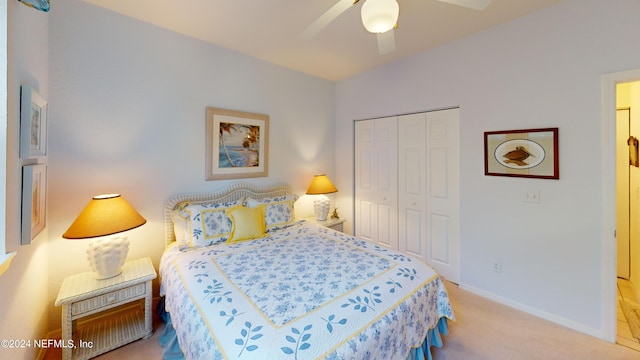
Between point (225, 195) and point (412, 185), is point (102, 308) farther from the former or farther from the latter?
point (412, 185)

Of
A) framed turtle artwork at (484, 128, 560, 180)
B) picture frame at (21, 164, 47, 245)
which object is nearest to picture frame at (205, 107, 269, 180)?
picture frame at (21, 164, 47, 245)

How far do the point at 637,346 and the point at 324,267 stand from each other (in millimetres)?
2384

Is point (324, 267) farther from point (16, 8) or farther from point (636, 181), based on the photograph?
point (636, 181)

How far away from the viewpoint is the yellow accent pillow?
2383mm

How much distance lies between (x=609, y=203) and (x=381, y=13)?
2.26 meters

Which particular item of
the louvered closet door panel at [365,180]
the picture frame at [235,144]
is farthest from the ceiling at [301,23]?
A: the louvered closet door panel at [365,180]

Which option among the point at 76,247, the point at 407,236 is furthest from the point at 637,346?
the point at 76,247

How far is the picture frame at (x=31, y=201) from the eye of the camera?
137 cm

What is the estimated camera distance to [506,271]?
2.40 metres

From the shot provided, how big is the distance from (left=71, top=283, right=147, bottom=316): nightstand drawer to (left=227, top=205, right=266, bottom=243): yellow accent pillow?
0.75 metres

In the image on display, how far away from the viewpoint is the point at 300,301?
139cm

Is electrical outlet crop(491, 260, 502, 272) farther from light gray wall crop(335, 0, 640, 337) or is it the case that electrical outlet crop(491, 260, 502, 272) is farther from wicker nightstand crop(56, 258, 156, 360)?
wicker nightstand crop(56, 258, 156, 360)

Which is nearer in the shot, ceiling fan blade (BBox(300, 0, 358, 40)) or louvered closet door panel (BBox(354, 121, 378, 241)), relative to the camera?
ceiling fan blade (BBox(300, 0, 358, 40))

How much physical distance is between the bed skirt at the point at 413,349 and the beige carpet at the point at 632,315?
154cm
